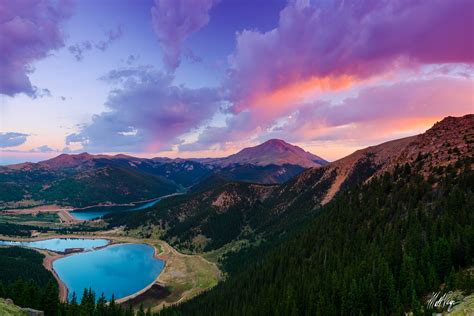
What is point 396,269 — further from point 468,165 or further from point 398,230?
point 468,165

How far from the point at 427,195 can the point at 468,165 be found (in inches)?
650
